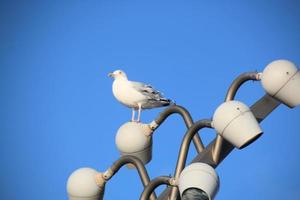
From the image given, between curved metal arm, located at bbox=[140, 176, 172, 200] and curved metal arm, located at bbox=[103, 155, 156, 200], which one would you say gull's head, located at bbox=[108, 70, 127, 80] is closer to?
curved metal arm, located at bbox=[103, 155, 156, 200]

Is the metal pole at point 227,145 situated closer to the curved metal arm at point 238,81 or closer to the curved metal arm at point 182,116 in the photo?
the curved metal arm at point 238,81

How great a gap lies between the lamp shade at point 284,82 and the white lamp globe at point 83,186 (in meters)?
2.40

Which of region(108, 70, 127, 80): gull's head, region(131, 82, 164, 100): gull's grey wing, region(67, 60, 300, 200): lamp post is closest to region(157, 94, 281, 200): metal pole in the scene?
region(67, 60, 300, 200): lamp post

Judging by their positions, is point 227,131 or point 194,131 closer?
point 227,131

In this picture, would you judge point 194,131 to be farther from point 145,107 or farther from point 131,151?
point 145,107

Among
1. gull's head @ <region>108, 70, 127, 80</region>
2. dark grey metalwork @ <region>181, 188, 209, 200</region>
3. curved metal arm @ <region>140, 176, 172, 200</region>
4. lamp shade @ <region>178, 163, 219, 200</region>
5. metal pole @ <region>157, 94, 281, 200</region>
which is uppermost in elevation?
gull's head @ <region>108, 70, 127, 80</region>

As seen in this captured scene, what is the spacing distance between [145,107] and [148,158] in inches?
45.6

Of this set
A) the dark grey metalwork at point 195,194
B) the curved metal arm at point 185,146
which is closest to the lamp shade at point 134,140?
the curved metal arm at point 185,146

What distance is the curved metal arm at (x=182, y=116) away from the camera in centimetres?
705

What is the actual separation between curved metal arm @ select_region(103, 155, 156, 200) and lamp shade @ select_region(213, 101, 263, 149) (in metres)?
1.31

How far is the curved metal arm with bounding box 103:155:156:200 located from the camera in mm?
6555

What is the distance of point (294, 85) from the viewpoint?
664 cm

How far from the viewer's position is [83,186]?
6965mm

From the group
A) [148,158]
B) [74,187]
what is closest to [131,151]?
[148,158]
